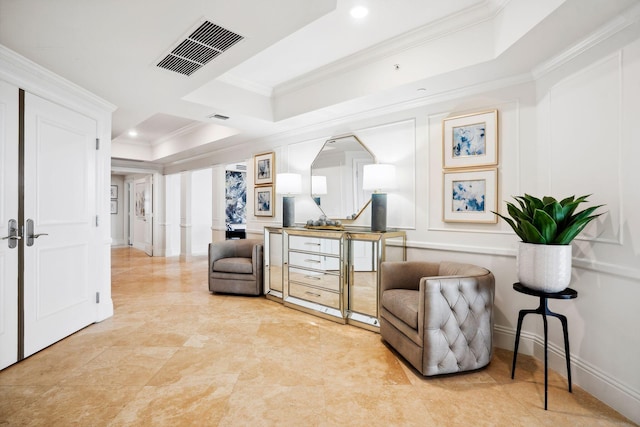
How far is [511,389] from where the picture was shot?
2.23 m

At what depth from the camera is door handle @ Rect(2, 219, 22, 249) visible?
2537mm

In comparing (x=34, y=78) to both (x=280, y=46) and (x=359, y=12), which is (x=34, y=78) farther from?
(x=359, y=12)

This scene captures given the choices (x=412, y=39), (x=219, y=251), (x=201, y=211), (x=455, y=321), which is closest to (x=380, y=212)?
(x=455, y=321)

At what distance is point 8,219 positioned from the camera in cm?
253

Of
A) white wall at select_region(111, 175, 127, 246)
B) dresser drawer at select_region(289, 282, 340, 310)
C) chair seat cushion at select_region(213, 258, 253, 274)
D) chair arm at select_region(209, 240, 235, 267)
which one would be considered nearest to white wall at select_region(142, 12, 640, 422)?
dresser drawer at select_region(289, 282, 340, 310)

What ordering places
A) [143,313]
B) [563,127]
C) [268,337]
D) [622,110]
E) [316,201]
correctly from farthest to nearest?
[316,201], [143,313], [268,337], [563,127], [622,110]

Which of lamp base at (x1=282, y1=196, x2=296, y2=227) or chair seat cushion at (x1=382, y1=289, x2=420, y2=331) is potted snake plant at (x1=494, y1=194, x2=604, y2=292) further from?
lamp base at (x1=282, y1=196, x2=296, y2=227)

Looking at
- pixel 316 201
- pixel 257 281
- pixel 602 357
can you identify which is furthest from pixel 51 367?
pixel 602 357

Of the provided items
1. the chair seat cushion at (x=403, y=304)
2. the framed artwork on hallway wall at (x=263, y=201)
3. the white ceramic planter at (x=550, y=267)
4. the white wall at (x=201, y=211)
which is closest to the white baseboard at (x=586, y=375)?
the white ceramic planter at (x=550, y=267)

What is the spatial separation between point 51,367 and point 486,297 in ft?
11.0

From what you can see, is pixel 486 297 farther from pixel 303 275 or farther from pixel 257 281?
pixel 257 281

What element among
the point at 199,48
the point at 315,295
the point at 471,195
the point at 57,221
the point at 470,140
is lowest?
the point at 315,295

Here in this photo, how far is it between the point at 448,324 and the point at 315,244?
1835 mm

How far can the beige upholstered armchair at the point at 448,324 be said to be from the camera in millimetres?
2316
